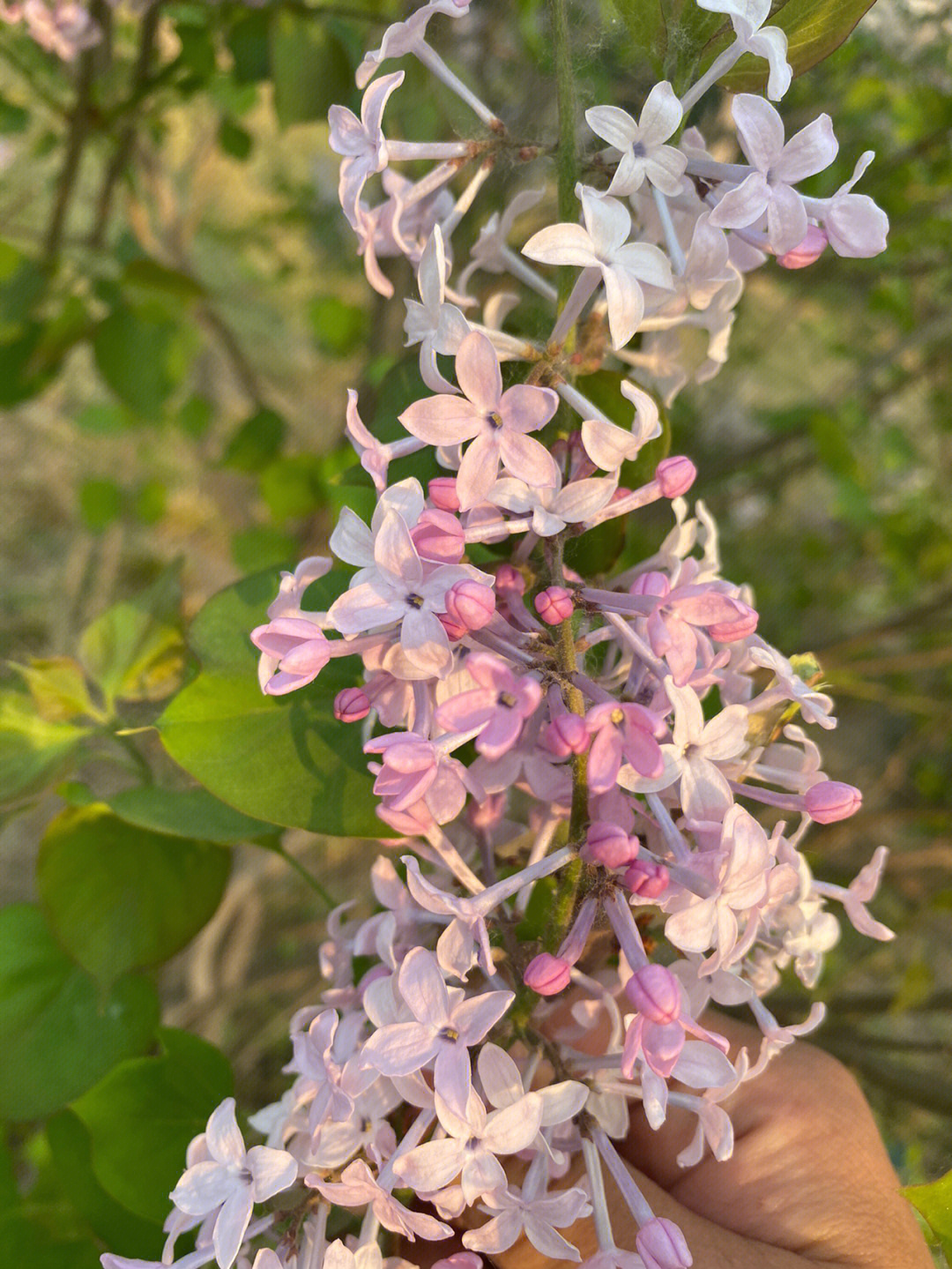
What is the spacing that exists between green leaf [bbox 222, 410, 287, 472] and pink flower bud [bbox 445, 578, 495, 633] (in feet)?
3.15

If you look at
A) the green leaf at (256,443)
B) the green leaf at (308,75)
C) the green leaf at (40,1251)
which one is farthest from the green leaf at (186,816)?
the green leaf at (256,443)

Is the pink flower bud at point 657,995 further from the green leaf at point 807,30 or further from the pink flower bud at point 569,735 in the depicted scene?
the green leaf at point 807,30

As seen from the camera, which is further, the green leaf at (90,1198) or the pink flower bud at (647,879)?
the green leaf at (90,1198)

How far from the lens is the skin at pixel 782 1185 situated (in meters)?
0.43

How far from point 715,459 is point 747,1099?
3.56 feet

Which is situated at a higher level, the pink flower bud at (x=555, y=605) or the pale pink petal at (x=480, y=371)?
the pale pink petal at (x=480, y=371)

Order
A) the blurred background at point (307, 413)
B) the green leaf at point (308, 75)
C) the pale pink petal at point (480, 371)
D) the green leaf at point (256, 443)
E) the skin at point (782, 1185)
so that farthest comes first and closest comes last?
the green leaf at point (256, 443) → the blurred background at point (307, 413) → the green leaf at point (308, 75) → the skin at point (782, 1185) → the pale pink petal at point (480, 371)

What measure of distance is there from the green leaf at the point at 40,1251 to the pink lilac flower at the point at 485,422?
52 cm

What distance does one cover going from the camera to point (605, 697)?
0.34 m

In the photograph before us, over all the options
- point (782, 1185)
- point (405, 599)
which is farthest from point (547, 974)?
point (782, 1185)

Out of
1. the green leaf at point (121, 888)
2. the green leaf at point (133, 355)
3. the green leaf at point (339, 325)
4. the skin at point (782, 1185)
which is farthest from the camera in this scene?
the green leaf at point (339, 325)

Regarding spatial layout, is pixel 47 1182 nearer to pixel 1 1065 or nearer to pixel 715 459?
Result: pixel 1 1065

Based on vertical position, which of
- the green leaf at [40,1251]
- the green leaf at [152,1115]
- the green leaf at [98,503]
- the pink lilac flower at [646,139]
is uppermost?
the pink lilac flower at [646,139]

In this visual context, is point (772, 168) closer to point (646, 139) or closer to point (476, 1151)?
point (646, 139)
